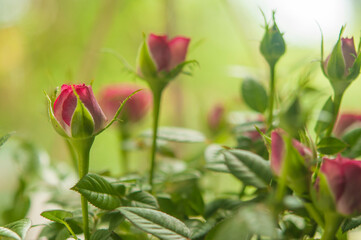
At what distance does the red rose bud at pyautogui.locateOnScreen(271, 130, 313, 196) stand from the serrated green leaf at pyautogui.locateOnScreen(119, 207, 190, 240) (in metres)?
0.05

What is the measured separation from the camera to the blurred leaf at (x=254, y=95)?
0.83ft

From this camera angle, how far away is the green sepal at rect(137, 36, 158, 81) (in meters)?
0.23

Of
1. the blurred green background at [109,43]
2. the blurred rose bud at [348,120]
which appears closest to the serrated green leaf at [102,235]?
the blurred rose bud at [348,120]

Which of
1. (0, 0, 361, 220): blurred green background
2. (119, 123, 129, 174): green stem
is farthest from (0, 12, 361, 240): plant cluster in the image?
(0, 0, 361, 220): blurred green background

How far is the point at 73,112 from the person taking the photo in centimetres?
18

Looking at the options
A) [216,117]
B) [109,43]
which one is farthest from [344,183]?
[109,43]

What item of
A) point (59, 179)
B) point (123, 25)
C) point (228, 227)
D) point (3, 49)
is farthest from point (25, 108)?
point (228, 227)

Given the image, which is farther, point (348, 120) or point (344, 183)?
point (348, 120)

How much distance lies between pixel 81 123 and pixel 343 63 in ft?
0.44

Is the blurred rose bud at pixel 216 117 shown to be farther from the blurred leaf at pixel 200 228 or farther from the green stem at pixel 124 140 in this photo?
the blurred leaf at pixel 200 228

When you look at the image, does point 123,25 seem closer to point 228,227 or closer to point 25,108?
point 25,108

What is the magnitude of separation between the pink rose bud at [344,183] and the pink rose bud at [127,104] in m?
0.28

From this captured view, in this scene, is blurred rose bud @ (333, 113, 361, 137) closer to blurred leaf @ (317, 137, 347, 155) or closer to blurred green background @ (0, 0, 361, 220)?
blurred leaf @ (317, 137, 347, 155)

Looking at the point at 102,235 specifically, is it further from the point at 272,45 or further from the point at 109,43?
the point at 109,43
